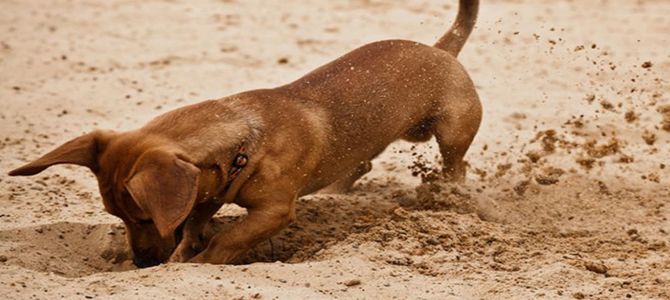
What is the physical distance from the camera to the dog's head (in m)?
4.70

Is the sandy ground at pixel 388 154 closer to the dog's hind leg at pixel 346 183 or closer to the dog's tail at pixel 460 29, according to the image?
the dog's hind leg at pixel 346 183

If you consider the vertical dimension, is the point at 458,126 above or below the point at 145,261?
above

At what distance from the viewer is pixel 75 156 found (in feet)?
17.1

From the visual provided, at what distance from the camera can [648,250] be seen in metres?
6.01

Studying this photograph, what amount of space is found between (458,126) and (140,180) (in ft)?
8.23

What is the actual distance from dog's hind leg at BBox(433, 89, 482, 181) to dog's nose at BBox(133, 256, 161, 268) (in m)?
2.06

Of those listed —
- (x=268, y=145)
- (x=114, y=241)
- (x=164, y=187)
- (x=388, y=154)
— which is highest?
(x=164, y=187)

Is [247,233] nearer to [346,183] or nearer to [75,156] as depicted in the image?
[75,156]

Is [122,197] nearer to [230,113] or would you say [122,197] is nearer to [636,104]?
[230,113]

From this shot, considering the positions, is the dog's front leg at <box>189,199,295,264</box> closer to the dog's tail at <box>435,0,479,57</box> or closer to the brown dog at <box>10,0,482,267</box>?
the brown dog at <box>10,0,482,267</box>

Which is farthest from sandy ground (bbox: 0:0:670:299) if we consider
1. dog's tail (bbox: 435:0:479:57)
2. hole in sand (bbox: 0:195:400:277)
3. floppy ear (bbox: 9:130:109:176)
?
dog's tail (bbox: 435:0:479:57)

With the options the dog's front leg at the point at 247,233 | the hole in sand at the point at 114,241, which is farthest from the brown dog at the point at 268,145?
the hole in sand at the point at 114,241

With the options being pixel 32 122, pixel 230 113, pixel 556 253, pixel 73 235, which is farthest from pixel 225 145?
pixel 32 122

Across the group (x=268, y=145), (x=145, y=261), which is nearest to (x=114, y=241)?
(x=145, y=261)
